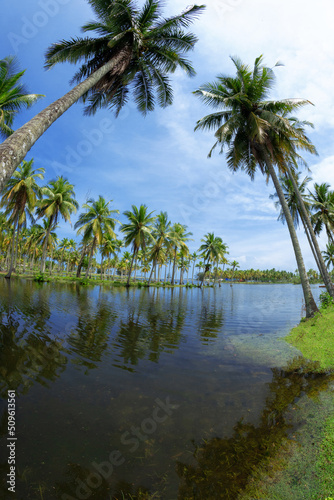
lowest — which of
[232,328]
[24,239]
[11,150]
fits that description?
[232,328]

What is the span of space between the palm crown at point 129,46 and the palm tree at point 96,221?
24.9 metres

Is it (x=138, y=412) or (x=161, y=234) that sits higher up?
(x=161, y=234)

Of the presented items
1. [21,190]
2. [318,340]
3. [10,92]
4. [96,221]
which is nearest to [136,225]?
[96,221]

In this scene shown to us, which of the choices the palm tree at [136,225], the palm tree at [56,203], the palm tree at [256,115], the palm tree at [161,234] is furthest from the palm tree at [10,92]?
the palm tree at [161,234]

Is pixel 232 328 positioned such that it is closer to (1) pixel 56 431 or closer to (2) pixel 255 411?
(2) pixel 255 411

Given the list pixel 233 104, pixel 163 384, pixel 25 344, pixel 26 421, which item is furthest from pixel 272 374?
pixel 233 104

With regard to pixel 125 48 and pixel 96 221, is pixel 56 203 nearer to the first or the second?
pixel 96 221

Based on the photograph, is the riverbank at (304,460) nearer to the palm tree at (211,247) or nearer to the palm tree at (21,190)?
the palm tree at (21,190)

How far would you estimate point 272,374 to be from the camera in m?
5.67

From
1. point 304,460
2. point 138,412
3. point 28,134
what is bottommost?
point 138,412

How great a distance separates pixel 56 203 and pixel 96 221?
613cm

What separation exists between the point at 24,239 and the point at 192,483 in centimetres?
7570

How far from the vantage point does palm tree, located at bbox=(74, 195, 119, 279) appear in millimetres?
35031

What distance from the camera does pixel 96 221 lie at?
34844 millimetres
